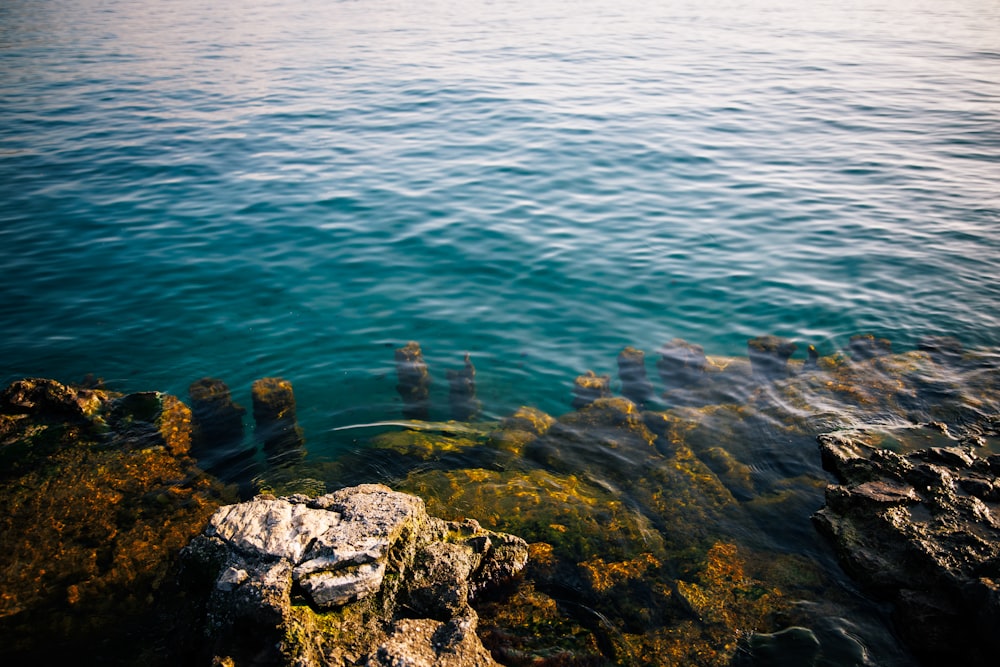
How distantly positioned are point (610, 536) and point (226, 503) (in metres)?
3.92

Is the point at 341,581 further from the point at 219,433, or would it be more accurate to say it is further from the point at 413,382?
the point at 413,382

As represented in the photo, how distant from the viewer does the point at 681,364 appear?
369 inches

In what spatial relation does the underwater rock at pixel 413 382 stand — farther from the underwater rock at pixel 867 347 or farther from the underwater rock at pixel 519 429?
the underwater rock at pixel 867 347

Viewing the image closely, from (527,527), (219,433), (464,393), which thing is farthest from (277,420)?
(527,527)

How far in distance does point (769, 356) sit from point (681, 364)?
136cm

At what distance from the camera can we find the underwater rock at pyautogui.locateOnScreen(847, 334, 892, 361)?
30.9 feet

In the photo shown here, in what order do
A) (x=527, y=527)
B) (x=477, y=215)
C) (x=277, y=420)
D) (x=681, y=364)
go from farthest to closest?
(x=477, y=215), (x=681, y=364), (x=277, y=420), (x=527, y=527)

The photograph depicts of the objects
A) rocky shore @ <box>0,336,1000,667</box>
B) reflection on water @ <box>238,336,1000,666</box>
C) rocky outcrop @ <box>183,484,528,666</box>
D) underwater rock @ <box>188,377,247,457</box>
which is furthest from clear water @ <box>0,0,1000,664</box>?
rocky outcrop @ <box>183,484,528,666</box>

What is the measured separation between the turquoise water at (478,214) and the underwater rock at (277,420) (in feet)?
0.97

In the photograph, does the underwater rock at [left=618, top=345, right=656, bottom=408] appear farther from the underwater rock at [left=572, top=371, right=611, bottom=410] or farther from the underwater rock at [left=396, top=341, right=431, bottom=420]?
the underwater rock at [left=396, top=341, right=431, bottom=420]

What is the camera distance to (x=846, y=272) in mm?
11773

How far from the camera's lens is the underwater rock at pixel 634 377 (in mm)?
8805

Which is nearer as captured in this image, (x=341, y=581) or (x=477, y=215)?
(x=341, y=581)

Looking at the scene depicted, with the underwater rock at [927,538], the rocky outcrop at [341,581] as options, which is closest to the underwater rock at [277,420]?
the rocky outcrop at [341,581]
